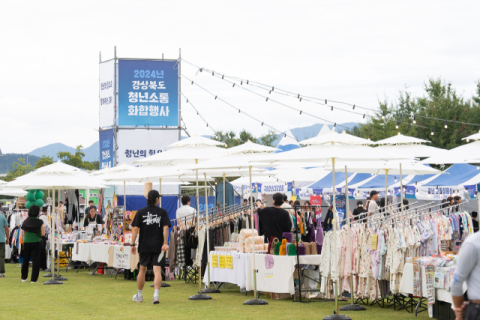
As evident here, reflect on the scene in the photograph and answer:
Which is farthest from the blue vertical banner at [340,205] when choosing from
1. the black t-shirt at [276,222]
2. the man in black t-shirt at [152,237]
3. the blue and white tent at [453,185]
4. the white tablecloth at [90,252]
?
the man in black t-shirt at [152,237]

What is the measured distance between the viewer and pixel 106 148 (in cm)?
2514

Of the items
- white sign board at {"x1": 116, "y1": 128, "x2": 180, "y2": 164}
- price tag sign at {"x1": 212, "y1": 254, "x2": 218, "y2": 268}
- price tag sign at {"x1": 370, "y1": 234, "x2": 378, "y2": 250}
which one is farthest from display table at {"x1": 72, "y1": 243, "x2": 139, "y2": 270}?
white sign board at {"x1": 116, "y1": 128, "x2": 180, "y2": 164}

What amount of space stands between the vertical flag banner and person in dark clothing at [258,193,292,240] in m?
14.8

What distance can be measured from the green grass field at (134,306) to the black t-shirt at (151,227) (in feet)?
2.81

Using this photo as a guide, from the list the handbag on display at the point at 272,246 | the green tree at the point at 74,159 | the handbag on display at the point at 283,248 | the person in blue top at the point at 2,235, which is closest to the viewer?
the handbag on display at the point at 283,248

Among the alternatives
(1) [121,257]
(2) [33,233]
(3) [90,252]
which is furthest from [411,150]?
(2) [33,233]

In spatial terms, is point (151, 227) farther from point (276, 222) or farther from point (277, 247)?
point (276, 222)

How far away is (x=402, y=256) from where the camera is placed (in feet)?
28.2

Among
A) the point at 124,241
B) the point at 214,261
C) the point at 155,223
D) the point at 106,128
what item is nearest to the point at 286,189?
the point at 106,128

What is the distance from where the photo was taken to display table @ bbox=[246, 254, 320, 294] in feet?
32.0

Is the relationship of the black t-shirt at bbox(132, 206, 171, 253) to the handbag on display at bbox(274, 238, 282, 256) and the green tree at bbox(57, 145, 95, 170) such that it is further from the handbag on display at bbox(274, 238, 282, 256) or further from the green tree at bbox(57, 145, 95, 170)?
the green tree at bbox(57, 145, 95, 170)

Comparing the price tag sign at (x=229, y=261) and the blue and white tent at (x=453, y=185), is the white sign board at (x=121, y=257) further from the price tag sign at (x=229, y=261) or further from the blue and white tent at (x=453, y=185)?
the blue and white tent at (x=453, y=185)

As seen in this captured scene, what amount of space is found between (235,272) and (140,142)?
→ 1459 cm

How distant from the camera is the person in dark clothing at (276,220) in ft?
35.0
